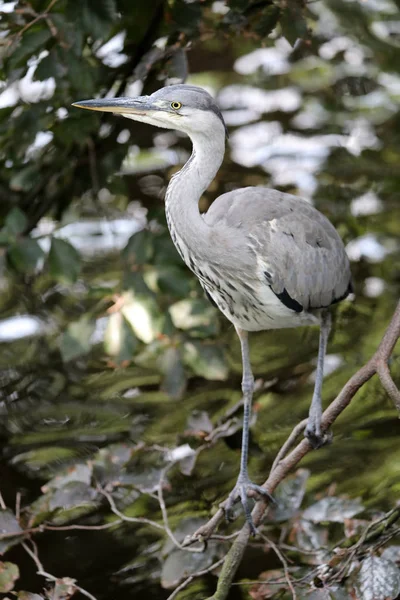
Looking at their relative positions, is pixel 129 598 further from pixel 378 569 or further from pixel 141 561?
pixel 378 569

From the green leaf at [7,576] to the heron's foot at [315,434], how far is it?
97cm

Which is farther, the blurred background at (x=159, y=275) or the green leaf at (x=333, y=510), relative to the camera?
the blurred background at (x=159, y=275)

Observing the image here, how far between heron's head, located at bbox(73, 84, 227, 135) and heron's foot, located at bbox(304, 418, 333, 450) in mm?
957

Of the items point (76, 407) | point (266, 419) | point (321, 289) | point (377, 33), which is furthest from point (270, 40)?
point (377, 33)

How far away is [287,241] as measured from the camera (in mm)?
2791

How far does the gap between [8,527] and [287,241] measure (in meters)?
1.28

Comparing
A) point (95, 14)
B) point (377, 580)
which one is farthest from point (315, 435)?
point (95, 14)

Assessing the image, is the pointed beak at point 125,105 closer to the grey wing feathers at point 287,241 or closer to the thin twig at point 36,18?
the grey wing feathers at point 287,241

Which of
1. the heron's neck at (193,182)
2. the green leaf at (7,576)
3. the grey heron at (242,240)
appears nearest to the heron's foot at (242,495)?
the grey heron at (242,240)

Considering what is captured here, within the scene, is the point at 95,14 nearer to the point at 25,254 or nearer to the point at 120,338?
the point at 25,254

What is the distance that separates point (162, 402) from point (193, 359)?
2.26ft

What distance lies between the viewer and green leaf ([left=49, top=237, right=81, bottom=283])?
11.6 feet

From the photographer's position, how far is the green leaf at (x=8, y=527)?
2.83m

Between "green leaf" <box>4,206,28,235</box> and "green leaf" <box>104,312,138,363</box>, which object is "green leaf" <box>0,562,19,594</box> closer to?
"green leaf" <box>104,312,138,363</box>
